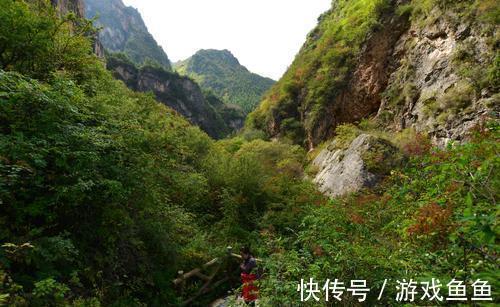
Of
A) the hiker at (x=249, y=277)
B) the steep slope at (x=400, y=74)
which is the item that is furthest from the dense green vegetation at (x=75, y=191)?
the steep slope at (x=400, y=74)

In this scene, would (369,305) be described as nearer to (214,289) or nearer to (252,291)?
(252,291)

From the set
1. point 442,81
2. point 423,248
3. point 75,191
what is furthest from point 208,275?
point 442,81

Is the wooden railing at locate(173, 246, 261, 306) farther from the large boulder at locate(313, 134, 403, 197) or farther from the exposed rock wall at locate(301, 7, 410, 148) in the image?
the exposed rock wall at locate(301, 7, 410, 148)

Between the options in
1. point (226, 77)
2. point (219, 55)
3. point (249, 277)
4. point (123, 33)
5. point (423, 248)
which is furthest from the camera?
point (219, 55)

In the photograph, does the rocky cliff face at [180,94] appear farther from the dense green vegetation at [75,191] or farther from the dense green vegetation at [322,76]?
the dense green vegetation at [75,191]

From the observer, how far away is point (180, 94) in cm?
8656

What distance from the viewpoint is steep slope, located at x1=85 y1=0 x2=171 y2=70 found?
14112 centimetres

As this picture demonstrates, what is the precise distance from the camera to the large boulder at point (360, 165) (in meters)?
13.0

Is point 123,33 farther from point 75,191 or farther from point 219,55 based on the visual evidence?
point 75,191

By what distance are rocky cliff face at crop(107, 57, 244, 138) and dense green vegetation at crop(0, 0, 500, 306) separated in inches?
2719

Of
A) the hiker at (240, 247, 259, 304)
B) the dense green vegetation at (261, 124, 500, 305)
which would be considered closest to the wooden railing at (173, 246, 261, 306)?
the hiker at (240, 247, 259, 304)

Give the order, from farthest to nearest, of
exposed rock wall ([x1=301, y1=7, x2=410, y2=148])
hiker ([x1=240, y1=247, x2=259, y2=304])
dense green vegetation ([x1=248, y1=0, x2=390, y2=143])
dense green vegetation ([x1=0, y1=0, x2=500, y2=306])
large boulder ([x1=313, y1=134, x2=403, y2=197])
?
dense green vegetation ([x1=248, y1=0, x2=390, y2=143])
exposed rock wall ([x1=301, y1=7, x2=410, y2=148])
large boulder ([x1=313, y1=134, x2=403, y2=197])
hiker ([x1=240, y1=247, x2=259, y2=304])
dense green vegetation ([x1=0, y1=0, x2=500, y2=306])

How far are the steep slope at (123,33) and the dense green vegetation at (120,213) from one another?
137m

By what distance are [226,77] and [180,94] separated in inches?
2447
